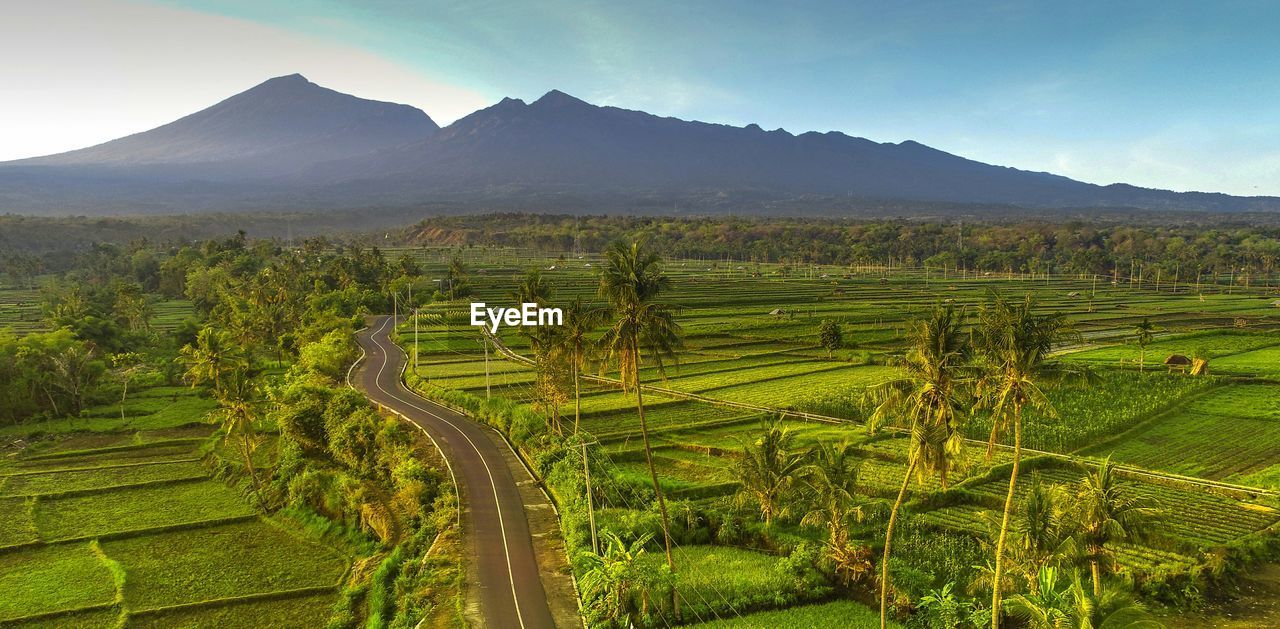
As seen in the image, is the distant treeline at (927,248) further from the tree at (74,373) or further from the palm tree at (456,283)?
the tree at (74,373)

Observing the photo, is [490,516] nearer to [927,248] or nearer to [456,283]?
[456,283]

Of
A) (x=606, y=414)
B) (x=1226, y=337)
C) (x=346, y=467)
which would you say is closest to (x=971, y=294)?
(x=1226, y=337)

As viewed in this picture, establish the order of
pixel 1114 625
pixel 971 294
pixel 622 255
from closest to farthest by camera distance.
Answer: pixel 1114 625 → pixel 622 255 → pixel 971 294

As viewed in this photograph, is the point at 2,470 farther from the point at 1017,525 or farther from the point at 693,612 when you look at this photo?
the point at 1017,525

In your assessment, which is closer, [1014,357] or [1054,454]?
[1014,357]

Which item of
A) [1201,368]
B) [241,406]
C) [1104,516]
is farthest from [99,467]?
[1201,368]
